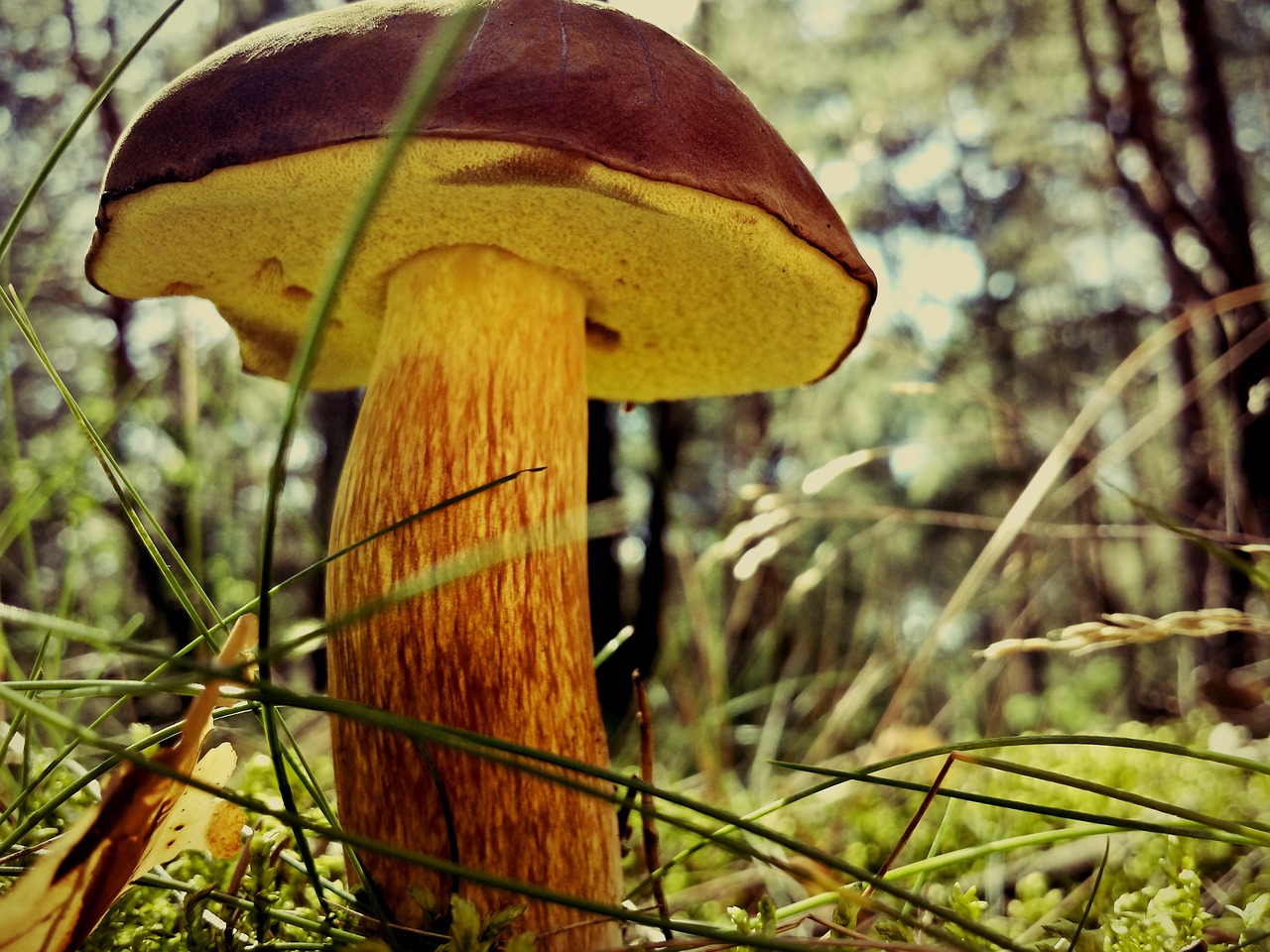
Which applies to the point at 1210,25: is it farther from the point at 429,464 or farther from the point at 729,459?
the point at 729,459

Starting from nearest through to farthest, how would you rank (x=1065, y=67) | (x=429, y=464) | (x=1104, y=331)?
(x=429, y=464), (x=1065, y=67), (x=1104, y=331)

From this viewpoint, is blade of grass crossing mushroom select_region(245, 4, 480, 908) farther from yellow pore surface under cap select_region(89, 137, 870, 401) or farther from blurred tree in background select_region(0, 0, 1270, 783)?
blurred tree in background select_region(0, 0, 1270, 783)

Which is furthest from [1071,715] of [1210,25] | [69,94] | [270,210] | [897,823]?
[69,94]

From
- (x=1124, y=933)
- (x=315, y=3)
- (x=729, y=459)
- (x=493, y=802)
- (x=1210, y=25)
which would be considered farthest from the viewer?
(x=729, y=459)

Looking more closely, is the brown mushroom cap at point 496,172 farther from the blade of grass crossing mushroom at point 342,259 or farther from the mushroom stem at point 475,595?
the blade of grass crossing mushroom at point 342,259

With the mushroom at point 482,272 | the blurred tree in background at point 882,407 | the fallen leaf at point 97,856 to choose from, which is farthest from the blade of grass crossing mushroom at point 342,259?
the blurred tree in background at point 882,407

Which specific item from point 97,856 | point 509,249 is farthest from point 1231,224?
point 97,856

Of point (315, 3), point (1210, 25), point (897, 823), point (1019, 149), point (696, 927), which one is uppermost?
point (315, 3)
